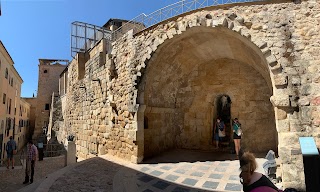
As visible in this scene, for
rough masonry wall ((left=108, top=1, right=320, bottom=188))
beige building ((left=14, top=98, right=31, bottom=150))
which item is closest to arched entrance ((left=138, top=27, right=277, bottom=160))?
rough masonry wall ((left=108, top=1, right=320, bottom=188))

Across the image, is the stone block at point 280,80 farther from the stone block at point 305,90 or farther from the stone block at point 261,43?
the stone block at point 261,43

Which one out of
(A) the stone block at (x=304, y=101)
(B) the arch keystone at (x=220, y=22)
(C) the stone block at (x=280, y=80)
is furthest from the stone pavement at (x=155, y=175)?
(B) the arch keystone at (x=220, y=22)

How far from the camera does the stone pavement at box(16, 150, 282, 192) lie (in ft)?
15.3

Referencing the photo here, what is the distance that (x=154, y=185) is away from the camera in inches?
189

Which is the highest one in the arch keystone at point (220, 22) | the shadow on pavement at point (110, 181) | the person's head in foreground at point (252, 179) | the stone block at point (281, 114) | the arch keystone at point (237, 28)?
the arch keystone at point (220, 22)

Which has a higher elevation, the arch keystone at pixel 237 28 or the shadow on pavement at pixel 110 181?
the arch keystone at pixel 237 28

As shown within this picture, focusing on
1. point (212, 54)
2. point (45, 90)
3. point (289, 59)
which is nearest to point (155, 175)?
point (289, 59)

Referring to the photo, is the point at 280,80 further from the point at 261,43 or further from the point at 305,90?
the point at 261,43

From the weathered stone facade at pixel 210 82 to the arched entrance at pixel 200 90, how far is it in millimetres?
34

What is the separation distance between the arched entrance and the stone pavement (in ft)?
3.63

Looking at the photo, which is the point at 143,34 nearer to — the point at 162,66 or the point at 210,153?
the point at 162,66

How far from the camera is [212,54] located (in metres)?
7.61

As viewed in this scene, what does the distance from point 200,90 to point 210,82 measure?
50cm

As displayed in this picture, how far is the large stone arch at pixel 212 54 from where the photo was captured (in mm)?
5020
